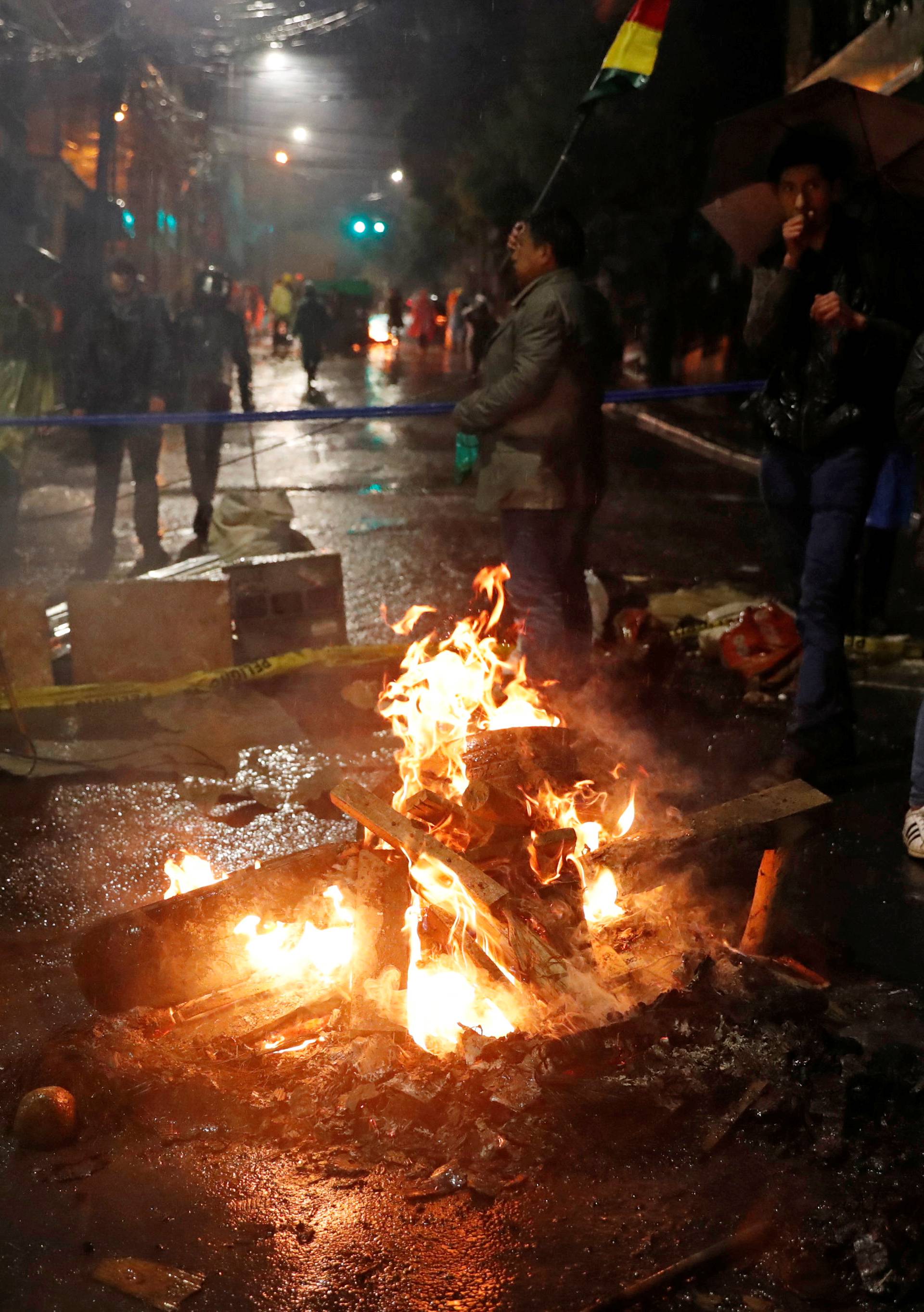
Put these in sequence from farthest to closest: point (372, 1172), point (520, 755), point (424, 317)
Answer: point (424, 317) < point (520, 755) < point (372, 1172)

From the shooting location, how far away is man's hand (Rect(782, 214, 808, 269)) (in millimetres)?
5066

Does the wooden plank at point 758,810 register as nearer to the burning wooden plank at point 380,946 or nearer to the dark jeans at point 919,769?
the dark jeans at point 919,769

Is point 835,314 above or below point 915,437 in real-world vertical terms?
above

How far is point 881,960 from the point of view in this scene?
4027 millimetres

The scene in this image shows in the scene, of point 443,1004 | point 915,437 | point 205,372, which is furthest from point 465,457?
point 205,372

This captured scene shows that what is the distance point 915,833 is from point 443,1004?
7.89 ft

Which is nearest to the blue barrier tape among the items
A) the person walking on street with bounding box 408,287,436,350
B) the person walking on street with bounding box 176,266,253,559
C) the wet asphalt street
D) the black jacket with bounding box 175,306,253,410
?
the person walking on street with bounding box 176,266,253,559

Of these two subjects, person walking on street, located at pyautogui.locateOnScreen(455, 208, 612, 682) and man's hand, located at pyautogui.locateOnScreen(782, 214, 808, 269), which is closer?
man's hand, located at pyautogui.locateOnScreen(782, 214, 808, 269)

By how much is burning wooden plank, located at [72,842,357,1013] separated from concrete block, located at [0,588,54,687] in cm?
330

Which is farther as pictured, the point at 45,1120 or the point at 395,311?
the point at 395,311

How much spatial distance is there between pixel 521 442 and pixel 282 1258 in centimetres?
409

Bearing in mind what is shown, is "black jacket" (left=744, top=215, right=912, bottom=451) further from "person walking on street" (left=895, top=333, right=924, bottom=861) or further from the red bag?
the red bag

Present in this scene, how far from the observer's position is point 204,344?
37.1 ft

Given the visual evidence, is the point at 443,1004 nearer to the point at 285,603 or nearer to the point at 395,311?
the point at 285,603
